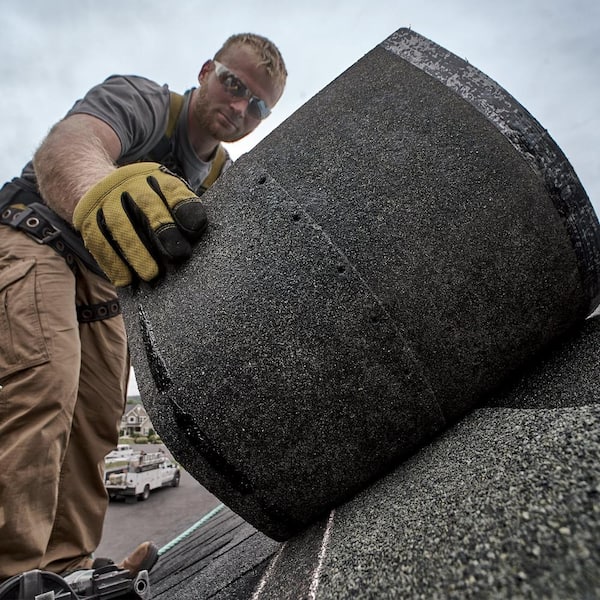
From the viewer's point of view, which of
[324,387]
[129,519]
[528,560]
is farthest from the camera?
[129,519]

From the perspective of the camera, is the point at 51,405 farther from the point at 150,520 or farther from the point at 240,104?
the point at 150,520

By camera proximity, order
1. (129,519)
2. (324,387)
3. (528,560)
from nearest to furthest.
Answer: (528,560), (324,387), (129,519)

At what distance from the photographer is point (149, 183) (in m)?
1.01

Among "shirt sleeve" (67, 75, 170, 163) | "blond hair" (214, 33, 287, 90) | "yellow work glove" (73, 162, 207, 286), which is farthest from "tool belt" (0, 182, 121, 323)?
"blond hair" (214, 33, 287, 90)

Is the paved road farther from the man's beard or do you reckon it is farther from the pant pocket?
the man's beard

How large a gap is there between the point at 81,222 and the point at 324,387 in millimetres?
690

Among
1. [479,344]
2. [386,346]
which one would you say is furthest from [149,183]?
[479,344]

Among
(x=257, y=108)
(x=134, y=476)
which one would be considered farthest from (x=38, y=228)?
(x=134, y=476)

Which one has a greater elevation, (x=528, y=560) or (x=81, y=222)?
(x=81, y=222)

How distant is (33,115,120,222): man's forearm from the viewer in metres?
1.22

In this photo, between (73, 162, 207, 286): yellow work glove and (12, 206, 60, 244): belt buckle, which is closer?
(73, 162, 207, 286): yellow work glove

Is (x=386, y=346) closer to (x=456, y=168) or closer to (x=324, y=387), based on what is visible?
(x=324, y=387)

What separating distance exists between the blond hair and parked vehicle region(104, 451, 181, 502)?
6.37m

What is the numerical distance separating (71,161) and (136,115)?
1.40 ft
